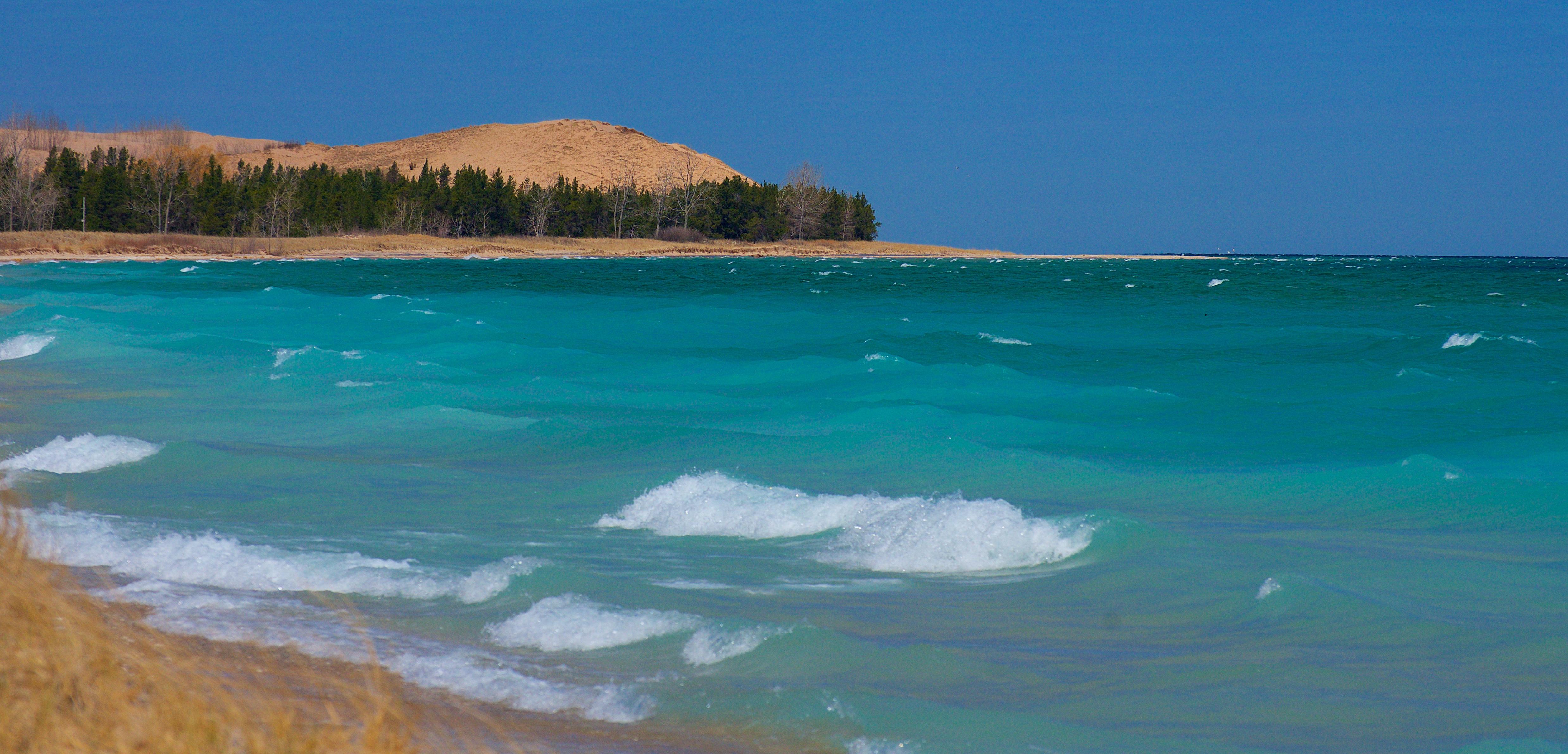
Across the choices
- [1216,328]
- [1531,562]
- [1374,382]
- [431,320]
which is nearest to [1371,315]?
[1216,328]

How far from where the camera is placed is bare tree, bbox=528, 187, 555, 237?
121938 mm

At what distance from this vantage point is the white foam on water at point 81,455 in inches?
458

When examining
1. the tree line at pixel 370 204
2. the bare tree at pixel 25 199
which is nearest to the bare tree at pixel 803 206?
the tree line at pixel 370 204

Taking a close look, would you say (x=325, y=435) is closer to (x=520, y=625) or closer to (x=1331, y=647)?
(x=520, y=625)

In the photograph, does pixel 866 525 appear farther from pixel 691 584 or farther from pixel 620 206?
pixel 620 206

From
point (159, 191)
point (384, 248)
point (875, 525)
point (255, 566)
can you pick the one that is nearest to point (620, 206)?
point (384, 248)

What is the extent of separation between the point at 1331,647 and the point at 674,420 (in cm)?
1128

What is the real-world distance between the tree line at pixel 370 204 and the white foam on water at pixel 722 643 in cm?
9633

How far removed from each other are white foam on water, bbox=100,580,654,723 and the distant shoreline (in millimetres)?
70488

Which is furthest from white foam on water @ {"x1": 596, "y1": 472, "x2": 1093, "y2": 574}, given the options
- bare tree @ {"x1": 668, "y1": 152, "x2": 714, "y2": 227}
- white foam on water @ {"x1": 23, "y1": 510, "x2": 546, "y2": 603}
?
bare tree @ {"x1": 668, "y1": 152, "x2": 714, "y2": 227}

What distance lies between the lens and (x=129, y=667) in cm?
457

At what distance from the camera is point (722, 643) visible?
6.77 m

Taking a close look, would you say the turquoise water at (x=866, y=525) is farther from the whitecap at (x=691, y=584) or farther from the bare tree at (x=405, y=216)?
the bare tree at (x=405, y=216)

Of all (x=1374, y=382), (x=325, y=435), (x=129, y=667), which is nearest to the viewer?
(x=129, y=667)
